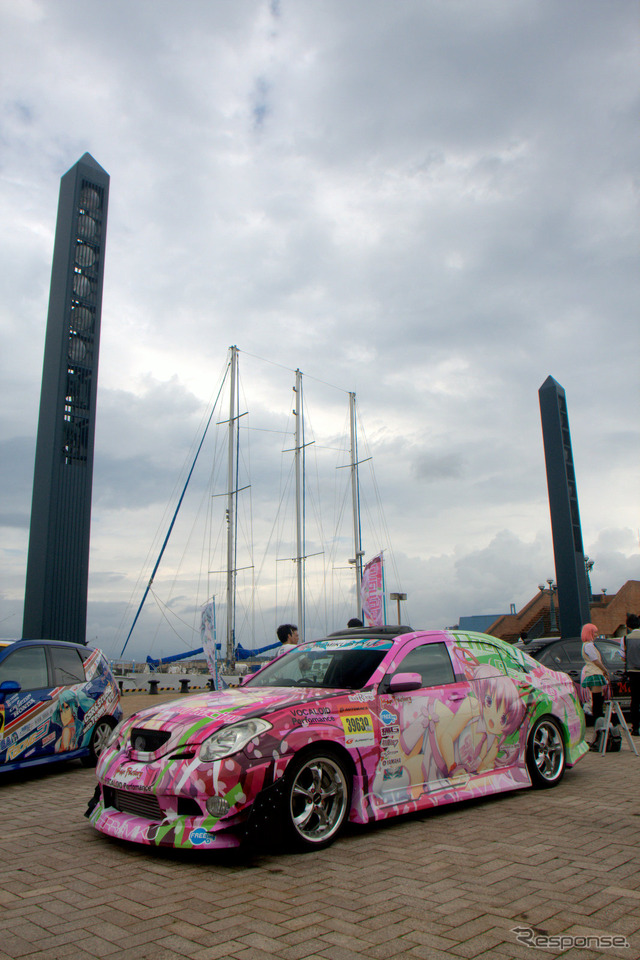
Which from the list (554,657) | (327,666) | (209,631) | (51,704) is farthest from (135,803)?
(209,631)

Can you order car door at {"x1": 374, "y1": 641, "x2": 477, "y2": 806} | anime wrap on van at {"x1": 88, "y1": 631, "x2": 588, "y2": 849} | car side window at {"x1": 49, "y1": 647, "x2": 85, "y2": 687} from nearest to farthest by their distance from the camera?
anime wrap on van at {"x1": 88, "y1": 631, "x2": 588, "y2": 849}
car door at {"x1": 374, "y1": 641, "x2": 477, "y2": 806}
car side window at {"x1": 49, "y1": 647, "x2": 85, "y2": 687}

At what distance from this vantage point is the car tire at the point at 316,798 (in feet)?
13.4

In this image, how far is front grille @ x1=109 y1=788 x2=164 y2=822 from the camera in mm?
4137

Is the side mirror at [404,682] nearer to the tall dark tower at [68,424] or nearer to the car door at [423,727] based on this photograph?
→ the car door at [423,727]

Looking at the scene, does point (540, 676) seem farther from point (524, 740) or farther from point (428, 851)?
point (428, 851)

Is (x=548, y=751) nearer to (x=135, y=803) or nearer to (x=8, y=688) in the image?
(x=135, y=803)

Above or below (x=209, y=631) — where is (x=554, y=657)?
below

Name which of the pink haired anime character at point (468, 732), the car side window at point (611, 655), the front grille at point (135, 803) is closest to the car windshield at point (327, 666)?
the pink haired anime character at point (468, 732)

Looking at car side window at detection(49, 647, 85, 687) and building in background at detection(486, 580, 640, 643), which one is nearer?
car side window at detection(49, 647, 85, 687)

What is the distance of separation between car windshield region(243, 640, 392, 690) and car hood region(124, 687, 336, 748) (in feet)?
0.70

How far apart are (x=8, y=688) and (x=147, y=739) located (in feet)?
9.62

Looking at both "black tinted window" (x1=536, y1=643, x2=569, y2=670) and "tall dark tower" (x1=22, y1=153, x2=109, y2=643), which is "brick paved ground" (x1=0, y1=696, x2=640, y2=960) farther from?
"tall dark tower" (x1=22, y1=153, x2=109, y2=643)

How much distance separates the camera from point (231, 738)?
410 centimetres

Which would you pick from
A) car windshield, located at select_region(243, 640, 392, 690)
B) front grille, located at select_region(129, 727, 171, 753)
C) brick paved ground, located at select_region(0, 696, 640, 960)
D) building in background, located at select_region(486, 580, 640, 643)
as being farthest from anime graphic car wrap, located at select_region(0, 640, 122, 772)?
building in background, located at select_region(486, 580, 640, 643)
